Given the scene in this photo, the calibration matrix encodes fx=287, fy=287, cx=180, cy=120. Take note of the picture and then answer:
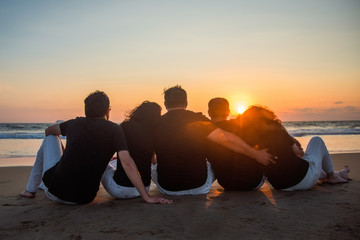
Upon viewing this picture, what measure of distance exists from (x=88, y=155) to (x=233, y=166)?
2.04 meters

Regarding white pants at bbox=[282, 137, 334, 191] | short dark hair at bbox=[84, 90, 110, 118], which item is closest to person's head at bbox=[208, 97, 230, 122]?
white pants at bbox=[282, 137, 334, 191]

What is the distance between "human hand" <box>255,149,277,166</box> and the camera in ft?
12.8

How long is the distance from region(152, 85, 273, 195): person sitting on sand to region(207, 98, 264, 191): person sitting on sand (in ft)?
0.83

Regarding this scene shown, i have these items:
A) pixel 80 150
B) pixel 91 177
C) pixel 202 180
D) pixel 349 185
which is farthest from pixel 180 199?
pixel 349 185

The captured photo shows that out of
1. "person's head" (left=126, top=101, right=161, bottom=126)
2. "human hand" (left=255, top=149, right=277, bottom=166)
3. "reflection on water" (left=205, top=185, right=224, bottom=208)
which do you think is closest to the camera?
"reflection on water" (left=205, top=185, right=224, bottom=208)

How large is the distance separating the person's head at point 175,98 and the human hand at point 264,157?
1212mm

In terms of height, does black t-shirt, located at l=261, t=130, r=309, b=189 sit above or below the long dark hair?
below

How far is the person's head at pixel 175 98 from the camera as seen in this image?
3912mm

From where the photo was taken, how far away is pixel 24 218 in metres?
3.29

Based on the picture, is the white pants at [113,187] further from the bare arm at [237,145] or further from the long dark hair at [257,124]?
the long dark hair at [257,124]

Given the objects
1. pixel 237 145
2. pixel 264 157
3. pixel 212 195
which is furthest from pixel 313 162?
pixel 212 195

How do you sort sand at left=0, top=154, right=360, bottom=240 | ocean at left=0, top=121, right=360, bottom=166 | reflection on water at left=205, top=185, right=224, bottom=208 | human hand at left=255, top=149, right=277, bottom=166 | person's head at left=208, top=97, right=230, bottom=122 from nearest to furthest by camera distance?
Result: sand at left=0, top=154, right=360, bottom=240
reflection on water at left=205, top=185, right=224, bottom=208
human hand at left=255, top=149, right=277, bottom=166
person's head at left=208, top=97, right=230, bottom=122
ocean at left=0, top=121, right=360, bottom=166

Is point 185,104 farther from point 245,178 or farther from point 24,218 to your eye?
point 24,218

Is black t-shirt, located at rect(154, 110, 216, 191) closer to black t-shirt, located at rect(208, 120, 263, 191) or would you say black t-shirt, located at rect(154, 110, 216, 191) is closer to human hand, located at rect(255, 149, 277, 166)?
black t-shirt, located at rect(208, 120, 263, 191)
